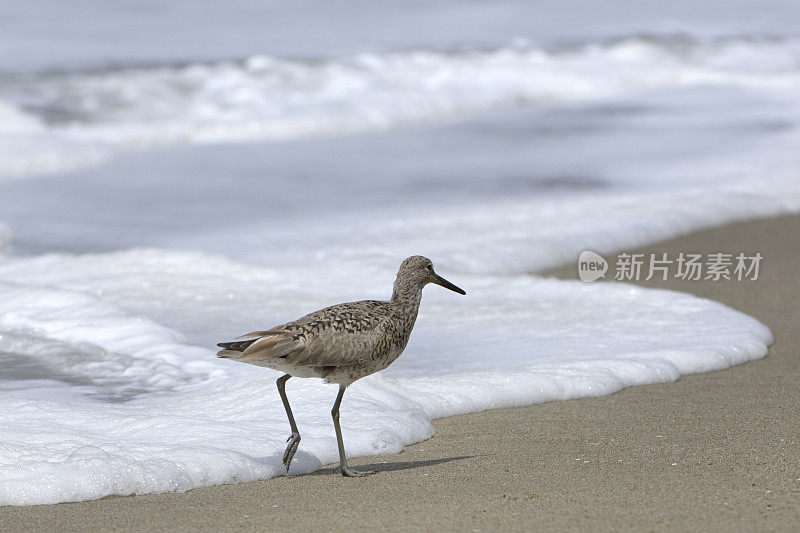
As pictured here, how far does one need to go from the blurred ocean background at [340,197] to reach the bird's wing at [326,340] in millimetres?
555

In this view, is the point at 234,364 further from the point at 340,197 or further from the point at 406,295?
the point at 340,197

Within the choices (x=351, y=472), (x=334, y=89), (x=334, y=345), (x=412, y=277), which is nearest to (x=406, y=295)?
(x=412, y=277)

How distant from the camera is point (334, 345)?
165 inches

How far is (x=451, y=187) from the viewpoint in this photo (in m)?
12.7

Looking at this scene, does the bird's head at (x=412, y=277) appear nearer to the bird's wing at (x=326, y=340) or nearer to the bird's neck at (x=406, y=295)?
the bird's neck at (x=406, y=295)

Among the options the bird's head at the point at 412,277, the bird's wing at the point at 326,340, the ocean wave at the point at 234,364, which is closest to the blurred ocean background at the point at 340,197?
the ocean wave at the point at 234,364

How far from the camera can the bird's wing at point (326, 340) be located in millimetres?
4082

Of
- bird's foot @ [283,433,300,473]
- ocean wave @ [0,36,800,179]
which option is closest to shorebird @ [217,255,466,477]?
bird's foot @ [283,433,300,473]

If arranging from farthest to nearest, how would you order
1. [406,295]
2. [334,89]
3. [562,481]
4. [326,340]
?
[334,89]
[406,295]
[326,340]
[562,481]

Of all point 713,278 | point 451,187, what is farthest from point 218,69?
point 713,278

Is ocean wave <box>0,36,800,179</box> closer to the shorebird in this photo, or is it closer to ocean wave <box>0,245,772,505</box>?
ocean wave <box>0,245,772,505</box>

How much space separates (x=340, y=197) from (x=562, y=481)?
847 centimetres

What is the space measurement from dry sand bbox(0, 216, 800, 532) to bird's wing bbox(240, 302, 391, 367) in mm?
499

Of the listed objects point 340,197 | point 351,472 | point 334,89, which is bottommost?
point 351,472
